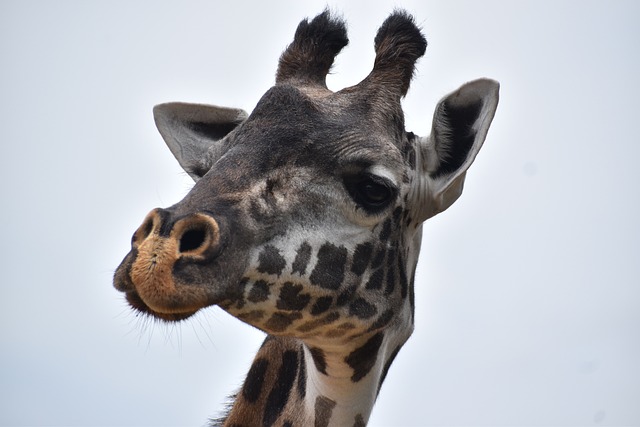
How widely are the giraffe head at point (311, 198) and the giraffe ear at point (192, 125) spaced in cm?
1

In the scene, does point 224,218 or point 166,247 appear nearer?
point 166,247

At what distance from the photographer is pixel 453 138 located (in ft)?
28.1

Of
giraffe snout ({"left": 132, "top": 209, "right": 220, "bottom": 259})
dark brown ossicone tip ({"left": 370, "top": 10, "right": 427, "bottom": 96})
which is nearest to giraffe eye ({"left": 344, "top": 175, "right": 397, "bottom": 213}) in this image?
Result: dark brown ossicone tip ({"left": 370, "top": 10, "right": 427, "bottom": 96})

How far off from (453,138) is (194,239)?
3.13 meters

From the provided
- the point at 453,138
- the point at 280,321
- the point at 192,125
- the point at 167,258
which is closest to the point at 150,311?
the point at 167,258

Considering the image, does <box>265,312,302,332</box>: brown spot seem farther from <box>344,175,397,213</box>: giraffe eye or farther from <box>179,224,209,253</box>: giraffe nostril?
<box>179,224,209,253</box>: giraffe nostril

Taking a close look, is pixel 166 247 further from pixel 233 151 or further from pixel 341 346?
pixel 341 346

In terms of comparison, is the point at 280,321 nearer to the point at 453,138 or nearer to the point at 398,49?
the point at 453,138

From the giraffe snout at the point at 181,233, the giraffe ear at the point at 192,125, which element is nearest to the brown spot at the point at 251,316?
the giraffe snout at the point at 181,233

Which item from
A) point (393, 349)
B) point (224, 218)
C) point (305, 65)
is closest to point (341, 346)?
point (393, 349)

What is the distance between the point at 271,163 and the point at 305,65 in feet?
6.90

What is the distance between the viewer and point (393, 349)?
8602 mm

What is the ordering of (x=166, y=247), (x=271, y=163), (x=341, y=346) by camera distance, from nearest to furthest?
(x=166, y=247), (x=271, y=163), (x=341, y=346)

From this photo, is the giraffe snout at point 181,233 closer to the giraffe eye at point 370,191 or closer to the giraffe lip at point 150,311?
the giraffe lip at point 150,311
